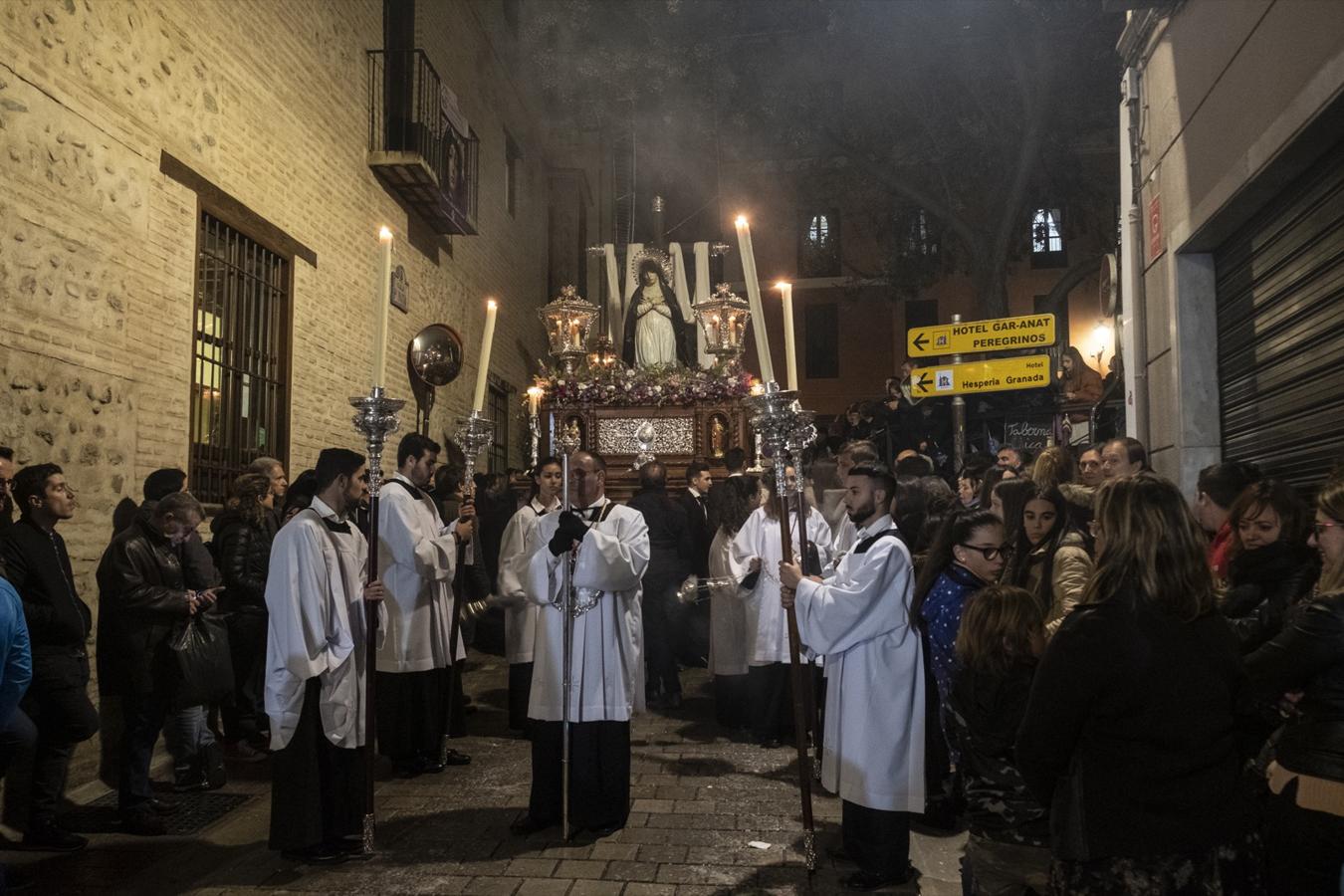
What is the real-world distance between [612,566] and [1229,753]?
337 cm

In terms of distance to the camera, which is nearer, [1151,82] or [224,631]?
[224,631]

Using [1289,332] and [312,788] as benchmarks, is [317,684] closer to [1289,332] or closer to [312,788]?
[312,788]

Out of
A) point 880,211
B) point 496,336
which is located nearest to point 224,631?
point 496,336

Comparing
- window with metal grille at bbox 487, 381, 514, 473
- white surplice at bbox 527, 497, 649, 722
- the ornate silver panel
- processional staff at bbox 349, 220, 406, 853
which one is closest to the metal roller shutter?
white surplice at bbox 527, 497, 649, 722

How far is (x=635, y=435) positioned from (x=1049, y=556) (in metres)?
10.0

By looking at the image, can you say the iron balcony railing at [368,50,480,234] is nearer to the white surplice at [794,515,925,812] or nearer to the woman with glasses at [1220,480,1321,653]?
the white surplice at [794,515,925,812]

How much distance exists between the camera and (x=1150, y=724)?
2.38 metres

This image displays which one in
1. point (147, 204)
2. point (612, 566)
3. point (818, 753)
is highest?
point (147, 204)

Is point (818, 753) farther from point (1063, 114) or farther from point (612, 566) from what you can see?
point (1063, 114)

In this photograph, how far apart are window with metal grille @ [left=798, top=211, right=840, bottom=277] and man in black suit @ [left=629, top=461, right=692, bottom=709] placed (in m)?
20.9

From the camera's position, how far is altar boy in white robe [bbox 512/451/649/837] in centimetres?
525

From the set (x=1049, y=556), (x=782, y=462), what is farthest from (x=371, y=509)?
(x=1049, y=556)

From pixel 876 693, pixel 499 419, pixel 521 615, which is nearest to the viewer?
pixel 876 693

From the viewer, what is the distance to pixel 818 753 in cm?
661
